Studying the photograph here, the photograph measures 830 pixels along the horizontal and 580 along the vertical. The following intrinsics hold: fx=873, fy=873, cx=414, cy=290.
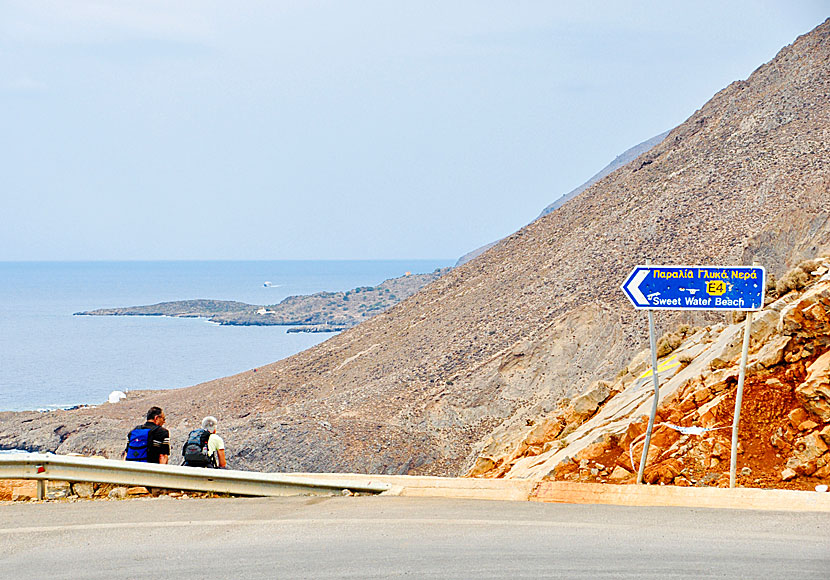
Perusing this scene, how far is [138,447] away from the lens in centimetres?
868

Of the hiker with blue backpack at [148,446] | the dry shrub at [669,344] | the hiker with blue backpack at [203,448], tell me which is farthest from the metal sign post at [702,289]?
the dry shrub at [669,344]

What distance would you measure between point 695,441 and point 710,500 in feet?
3.82

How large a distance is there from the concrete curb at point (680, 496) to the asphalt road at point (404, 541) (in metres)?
0.16

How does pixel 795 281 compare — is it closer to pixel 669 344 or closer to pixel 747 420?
pixel 669 344

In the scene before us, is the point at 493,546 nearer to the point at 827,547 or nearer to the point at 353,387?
the point at 827,547

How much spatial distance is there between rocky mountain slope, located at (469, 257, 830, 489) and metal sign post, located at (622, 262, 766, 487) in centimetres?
60

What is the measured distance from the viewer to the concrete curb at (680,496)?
22.3ft

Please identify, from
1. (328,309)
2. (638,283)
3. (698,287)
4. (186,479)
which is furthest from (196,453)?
(328,309)

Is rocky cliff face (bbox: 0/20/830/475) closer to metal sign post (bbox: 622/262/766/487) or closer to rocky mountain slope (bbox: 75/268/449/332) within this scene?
metal sign post (bbox: 622/262/766/487)

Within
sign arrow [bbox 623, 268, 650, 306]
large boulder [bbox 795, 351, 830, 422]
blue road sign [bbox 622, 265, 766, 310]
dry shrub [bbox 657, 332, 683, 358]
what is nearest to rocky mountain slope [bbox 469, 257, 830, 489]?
large boulder [bbox 795, 351, 830, 422]

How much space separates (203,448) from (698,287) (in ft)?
16.5

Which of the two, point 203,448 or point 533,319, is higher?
point 533,319

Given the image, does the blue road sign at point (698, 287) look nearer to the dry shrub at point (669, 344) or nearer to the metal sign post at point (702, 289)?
the metal sign post at point (702, 289)

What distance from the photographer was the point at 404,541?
626 centimetres
